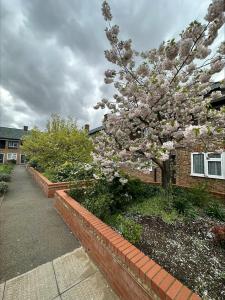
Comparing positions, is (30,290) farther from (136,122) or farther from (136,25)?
(136,25)

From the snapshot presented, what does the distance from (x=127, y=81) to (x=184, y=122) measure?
168cm

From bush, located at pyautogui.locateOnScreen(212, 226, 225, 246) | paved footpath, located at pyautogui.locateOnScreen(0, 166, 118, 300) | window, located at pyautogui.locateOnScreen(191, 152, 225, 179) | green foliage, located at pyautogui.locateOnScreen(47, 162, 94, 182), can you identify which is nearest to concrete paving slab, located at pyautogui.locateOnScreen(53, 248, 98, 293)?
paved footpath, located at pyautogui.locateOnScreen(0, 166, 118, 300)

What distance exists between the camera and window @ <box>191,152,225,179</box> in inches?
300

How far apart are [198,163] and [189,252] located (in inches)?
277

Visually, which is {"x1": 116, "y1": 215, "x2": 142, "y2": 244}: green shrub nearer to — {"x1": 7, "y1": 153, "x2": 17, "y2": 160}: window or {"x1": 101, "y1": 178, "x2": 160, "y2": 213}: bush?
{"x1": 101, "y1": 178, "x2": 160, "y2": 213}: bush

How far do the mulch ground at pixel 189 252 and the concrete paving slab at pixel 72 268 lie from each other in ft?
3.31

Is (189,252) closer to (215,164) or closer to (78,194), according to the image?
(78,194)

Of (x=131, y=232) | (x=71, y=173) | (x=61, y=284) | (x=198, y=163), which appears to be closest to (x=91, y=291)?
(x=61, y=284)

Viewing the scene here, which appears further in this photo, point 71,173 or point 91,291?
point 71,173

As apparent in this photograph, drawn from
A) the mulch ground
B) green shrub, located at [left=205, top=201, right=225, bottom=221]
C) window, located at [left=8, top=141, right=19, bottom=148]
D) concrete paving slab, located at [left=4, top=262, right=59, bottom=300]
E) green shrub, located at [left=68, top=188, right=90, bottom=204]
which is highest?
window, located at [left=8, top=141, right=19, bottom=148]

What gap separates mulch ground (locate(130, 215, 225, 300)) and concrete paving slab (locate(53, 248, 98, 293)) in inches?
39.7

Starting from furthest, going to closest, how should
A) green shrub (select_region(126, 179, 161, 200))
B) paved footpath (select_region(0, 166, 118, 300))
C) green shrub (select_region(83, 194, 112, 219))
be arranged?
green shrub (select_region(126, 179, 161, 200)), green shrub (select_region(83, 194, 112, 219)), paved footpath (select_region(0, 166, 118, 300))

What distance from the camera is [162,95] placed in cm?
327

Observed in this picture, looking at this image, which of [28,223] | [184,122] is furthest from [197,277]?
[28,223]
